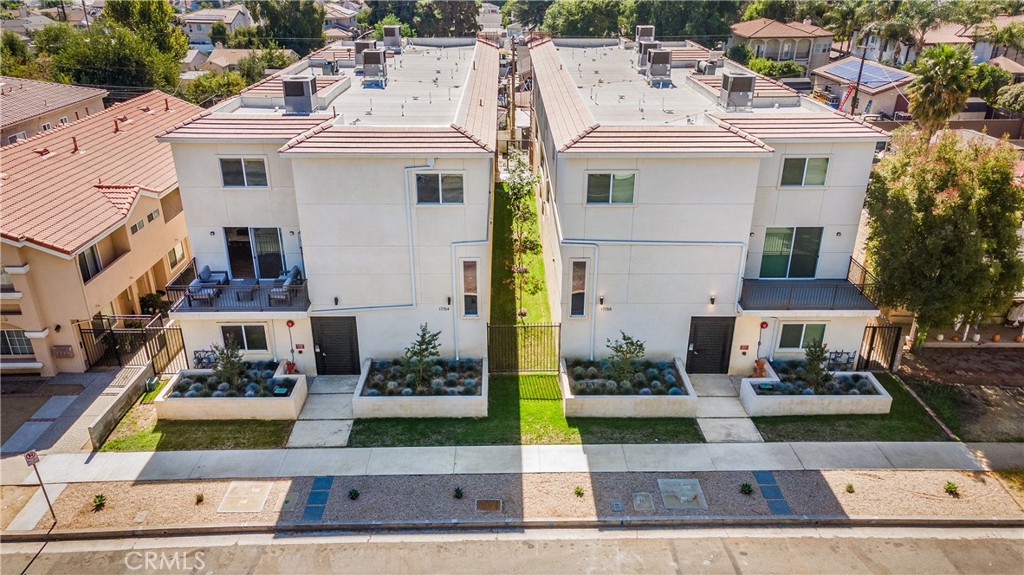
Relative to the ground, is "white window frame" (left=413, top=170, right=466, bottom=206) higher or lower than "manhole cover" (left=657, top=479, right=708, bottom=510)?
higher

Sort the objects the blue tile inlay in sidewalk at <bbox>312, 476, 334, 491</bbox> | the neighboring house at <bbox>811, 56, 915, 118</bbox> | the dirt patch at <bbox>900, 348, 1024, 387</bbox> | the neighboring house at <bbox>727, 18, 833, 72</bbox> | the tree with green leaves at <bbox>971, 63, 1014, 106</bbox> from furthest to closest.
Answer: the neighboring house at <bbox>727, 18, 833, 72</bbox> < the neighboring house at <bbox>811, 56, 915, 118</bbox> < the tree with green leaves at <bbox>971, 63, 1014, 106</bbox> < the dirt patch at <bbox>900, 348, 1024, 387</bbox> < the blue tile inlay in sidewalk at <bbox>312, 476, 334, 491</bbox>

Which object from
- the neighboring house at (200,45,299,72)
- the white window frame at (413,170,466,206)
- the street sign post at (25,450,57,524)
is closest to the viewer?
the street sign post at (25,450,57,524)

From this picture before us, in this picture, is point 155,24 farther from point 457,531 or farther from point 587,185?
point 457,531

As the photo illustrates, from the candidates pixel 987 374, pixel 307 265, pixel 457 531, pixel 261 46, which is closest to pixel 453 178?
pixel 307 265

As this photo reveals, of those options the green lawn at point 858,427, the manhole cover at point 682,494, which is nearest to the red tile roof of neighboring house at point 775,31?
the green lawn at point 858,427

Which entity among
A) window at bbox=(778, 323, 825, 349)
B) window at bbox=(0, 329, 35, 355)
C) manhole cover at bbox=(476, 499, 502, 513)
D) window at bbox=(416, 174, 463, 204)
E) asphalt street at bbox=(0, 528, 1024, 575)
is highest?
window at bbox=(416, 174, 463, 204)

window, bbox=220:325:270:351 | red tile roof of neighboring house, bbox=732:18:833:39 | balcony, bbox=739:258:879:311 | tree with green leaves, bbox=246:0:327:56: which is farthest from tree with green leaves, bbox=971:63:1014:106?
tree with green leaves, bbox=246:0:327:56

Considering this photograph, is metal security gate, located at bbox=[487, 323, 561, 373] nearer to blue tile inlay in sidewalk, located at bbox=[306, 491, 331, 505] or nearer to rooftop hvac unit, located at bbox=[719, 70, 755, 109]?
→ blue tile inlay in sidewalk, located at bbox=[306, 491, 331, 505]
